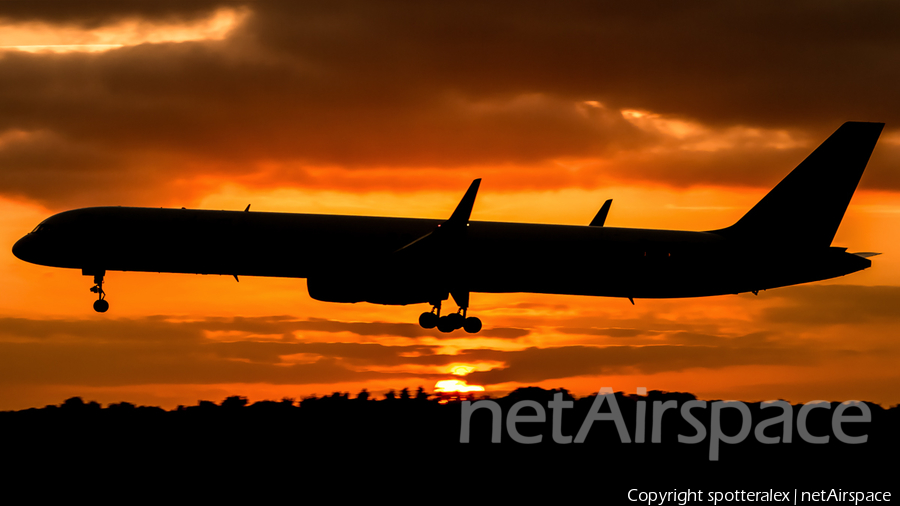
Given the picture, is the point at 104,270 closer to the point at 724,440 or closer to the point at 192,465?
the point at 192,465

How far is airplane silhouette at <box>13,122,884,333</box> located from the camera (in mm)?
52250

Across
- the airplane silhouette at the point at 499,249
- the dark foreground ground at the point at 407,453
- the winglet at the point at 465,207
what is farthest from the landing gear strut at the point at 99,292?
the dark foreground ground at the point at 407,453

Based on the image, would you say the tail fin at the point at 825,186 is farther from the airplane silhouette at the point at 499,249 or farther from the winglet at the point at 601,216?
the winglet at the point at 601,216

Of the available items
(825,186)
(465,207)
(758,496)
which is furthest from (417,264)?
(758,496)

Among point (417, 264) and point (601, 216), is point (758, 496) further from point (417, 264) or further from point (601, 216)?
point (417, 264)

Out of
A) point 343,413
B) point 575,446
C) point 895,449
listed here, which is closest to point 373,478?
point 343,413

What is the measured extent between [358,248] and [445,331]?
846cm

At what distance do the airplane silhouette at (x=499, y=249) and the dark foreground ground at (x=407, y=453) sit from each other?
8247 cm

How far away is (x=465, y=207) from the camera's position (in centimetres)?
4744

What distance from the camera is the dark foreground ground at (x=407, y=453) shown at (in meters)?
145

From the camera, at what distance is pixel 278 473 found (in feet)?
485

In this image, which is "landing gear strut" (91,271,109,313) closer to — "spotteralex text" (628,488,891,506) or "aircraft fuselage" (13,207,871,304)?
"aircraft fuselage" (13,207,871,304)

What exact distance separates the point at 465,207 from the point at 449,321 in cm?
1060

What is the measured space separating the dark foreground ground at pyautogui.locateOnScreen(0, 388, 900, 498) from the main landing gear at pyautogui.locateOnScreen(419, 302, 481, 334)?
80.2 metres
